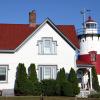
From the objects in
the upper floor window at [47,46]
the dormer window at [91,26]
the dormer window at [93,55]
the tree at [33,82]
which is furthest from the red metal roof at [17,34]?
the dormer window at [91,26]

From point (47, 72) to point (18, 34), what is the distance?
502 cm

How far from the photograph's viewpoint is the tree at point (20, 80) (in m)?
41.5

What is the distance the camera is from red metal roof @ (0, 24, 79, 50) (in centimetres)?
4338

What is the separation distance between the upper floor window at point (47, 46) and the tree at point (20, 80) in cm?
283

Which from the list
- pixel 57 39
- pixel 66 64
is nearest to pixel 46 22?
pixel 57 39

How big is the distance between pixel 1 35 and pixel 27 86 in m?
6.49

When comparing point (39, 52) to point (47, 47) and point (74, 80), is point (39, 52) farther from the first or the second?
point (74, 80)

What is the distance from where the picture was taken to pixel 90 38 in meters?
64.5

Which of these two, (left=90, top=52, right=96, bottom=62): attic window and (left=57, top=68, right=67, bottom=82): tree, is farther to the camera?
(left=90, top=52, right=96, bottom=62): attic window

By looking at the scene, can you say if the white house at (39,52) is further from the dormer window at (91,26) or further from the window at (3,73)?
the dormer window at (91,26)

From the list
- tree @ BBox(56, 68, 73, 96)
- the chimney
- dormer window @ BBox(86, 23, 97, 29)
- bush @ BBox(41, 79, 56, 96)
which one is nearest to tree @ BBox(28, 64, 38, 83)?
bush @ BBox(41, 79, 56, 96)

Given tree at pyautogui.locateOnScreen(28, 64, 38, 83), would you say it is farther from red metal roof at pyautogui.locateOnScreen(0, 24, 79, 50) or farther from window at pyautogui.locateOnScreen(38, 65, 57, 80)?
red metal roof at pyautogui.locateOnScreen(0, 24, 79, 50)

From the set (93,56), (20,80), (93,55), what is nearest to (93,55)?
(93,55)

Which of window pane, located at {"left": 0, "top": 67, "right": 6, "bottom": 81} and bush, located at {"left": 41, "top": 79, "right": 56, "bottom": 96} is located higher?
window pane, located at {"left": 0, "top": 67, "right": 6, "bottom": 81}
